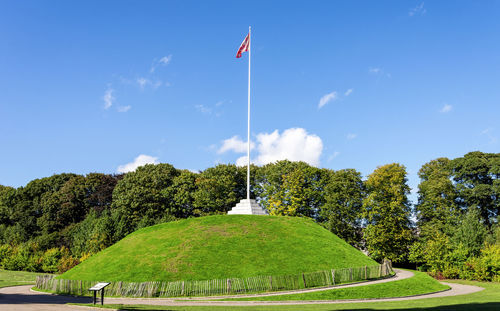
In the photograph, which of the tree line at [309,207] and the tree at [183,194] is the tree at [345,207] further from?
the tree at [183,194]

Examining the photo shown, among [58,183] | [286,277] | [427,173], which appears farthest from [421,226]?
[58,183]

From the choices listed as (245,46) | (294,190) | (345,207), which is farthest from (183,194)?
(245,46)

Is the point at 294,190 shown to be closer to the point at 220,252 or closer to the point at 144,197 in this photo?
the point at 144,197

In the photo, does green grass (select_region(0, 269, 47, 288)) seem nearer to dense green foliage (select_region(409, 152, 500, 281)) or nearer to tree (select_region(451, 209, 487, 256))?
dense green foliage (select_region(409, 152, 500, 281))

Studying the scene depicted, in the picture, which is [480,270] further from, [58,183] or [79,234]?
[58,183]

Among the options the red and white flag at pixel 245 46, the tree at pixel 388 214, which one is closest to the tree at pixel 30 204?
the red and white flag at pixel 245 46

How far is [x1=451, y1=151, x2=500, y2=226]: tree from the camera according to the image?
70562 millimetres

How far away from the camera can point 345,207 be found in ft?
242

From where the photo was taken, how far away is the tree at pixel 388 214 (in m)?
68.9

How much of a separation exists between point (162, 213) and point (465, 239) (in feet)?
186

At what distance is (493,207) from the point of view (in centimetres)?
7188

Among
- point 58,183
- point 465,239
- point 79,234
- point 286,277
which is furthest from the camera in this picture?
point 58,183

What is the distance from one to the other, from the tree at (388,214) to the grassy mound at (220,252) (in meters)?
17.0

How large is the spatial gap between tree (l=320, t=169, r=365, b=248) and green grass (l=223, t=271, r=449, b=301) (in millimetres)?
29790
